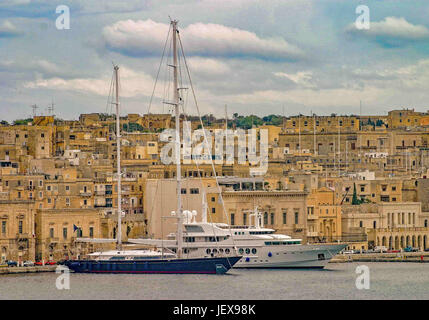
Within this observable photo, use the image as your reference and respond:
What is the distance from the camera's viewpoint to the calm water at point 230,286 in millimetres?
60625

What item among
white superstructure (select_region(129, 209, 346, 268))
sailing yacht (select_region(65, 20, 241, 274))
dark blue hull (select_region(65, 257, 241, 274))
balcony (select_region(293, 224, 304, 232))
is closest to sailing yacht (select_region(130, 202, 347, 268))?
white superstructure (select_region(129, 209, 346, 268))

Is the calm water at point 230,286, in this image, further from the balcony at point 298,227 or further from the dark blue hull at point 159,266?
the balcony at point 298,227

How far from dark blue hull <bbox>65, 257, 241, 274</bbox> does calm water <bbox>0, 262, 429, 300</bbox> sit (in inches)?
24.3

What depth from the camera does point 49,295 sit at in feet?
200

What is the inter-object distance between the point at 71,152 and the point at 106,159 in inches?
75.4

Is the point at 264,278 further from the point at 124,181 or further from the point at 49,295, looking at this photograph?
the point at 124,181

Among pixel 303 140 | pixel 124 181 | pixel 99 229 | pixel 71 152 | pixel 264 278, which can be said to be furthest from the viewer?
pixel 303 140

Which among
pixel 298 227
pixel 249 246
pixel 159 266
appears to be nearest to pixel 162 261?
pixel 159 266

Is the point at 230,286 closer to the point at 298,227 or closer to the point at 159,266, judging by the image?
the point at 159,266

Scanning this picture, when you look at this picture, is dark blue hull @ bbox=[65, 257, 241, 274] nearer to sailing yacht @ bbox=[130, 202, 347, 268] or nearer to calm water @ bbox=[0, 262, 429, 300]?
calm water @ bbox=[0, 262, 429, 300]

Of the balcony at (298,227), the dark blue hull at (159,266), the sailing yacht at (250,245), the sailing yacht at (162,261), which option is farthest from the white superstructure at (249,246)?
the balcony at (298,227)

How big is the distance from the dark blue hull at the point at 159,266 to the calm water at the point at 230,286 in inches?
24.3
